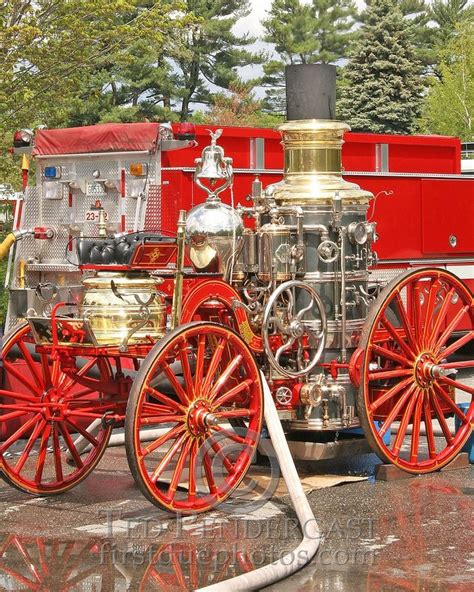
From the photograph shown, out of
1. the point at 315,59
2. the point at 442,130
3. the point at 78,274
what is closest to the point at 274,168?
the point at 78,274

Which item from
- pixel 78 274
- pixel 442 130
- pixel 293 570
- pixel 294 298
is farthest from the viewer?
pixel 442 130

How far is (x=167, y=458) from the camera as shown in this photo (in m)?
6.29

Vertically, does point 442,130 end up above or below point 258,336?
above

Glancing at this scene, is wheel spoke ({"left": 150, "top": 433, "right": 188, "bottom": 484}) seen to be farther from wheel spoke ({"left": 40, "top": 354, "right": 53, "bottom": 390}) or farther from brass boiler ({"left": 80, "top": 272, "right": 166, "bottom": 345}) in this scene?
wheel spoke ({"left": 40, "top": 354, "right": 53, "bottom": 390})

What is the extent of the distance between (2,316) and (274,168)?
5.88m

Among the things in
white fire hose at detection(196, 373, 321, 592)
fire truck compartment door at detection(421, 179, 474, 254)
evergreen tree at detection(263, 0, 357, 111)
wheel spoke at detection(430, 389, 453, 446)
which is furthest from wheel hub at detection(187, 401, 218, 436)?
evergreen tree at detection(263, 0, 357, 111)

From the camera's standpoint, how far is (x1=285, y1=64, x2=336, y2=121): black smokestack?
7.60 meters

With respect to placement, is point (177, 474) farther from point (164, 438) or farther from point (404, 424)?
point (404, 424)

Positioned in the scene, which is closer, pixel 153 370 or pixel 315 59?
pixel 153 370

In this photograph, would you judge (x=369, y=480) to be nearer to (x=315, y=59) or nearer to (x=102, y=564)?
(x=102, y=564)

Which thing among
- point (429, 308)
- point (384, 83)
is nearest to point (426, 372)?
point (429, 308)

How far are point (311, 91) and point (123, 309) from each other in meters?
1.95

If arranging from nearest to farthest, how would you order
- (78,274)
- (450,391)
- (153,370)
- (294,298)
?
1. (153,370)
2. (294,298)
3. (450,391)
4. (78,274)

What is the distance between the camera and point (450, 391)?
7.83m
